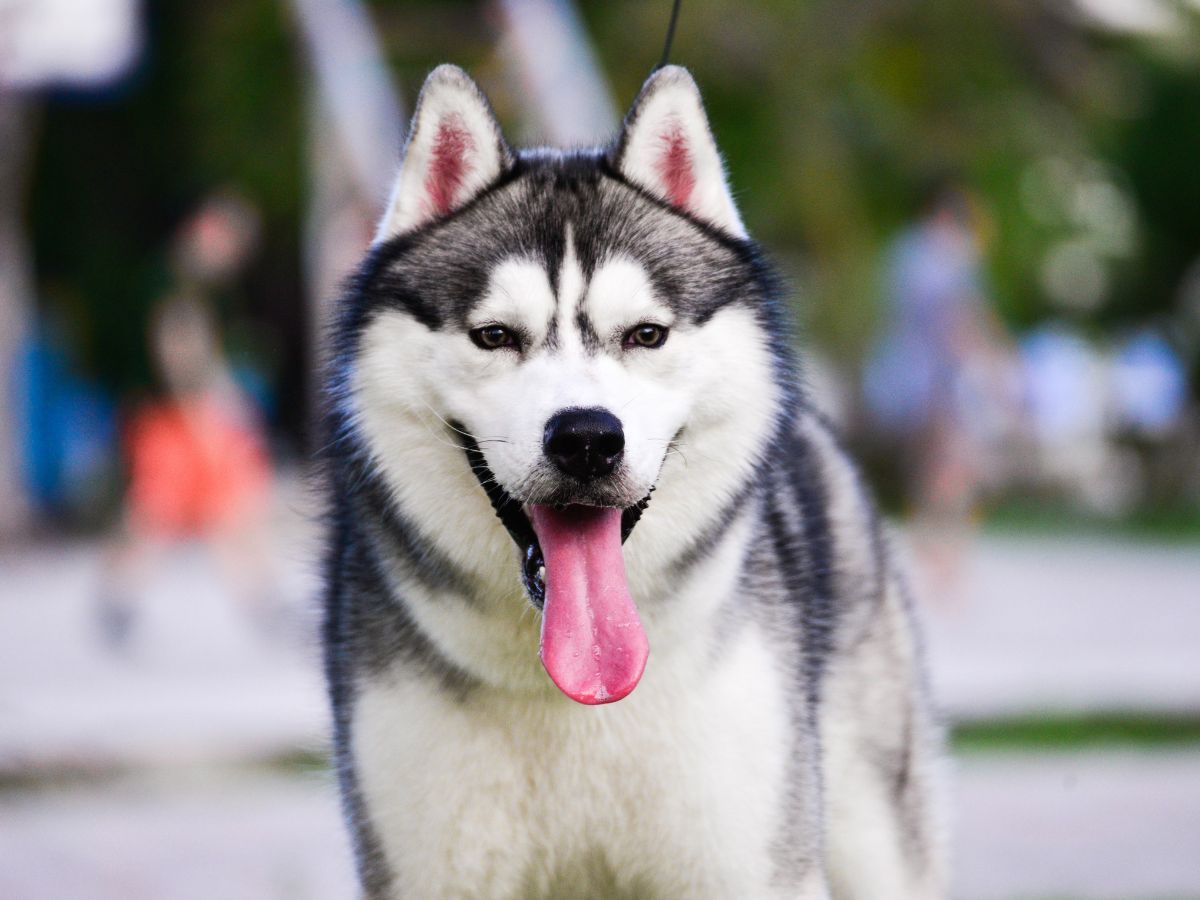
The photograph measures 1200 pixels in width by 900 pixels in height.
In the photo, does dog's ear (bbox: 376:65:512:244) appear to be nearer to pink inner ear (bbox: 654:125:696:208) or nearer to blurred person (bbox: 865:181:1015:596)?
pink inner ear (bbox: 654:125:696:208)

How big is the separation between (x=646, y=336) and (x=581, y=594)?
0.48 m

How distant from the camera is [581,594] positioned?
9.29 feet

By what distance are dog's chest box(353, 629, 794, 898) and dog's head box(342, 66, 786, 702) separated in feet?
0.67

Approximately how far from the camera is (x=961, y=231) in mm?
9836

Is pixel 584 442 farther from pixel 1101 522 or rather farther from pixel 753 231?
pixel 1101 522

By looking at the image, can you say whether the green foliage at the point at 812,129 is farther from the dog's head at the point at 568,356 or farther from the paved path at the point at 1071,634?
the dog's head at the point at 568,356

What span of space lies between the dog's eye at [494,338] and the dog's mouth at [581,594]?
186 mm

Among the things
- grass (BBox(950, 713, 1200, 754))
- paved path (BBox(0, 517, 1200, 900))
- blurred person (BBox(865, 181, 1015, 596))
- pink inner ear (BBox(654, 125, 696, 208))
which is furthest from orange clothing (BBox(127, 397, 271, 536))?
pink inner ear (BBox(654, 125, 696, 208))

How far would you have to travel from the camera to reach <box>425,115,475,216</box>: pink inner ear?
10.2ft

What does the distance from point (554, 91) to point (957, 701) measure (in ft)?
21.2

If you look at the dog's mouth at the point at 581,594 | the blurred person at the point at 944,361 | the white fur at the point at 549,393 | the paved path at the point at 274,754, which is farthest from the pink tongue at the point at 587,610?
the blurred person at the point at 944,361

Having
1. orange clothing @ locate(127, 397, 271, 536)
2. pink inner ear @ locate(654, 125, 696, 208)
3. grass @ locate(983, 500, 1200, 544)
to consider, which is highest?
pink inner ear @ locate(654, 125, 696, 208)

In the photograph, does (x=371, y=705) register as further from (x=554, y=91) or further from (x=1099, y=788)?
(x=554, y=91)

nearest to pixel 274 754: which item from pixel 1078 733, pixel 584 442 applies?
pixel 1078 733
